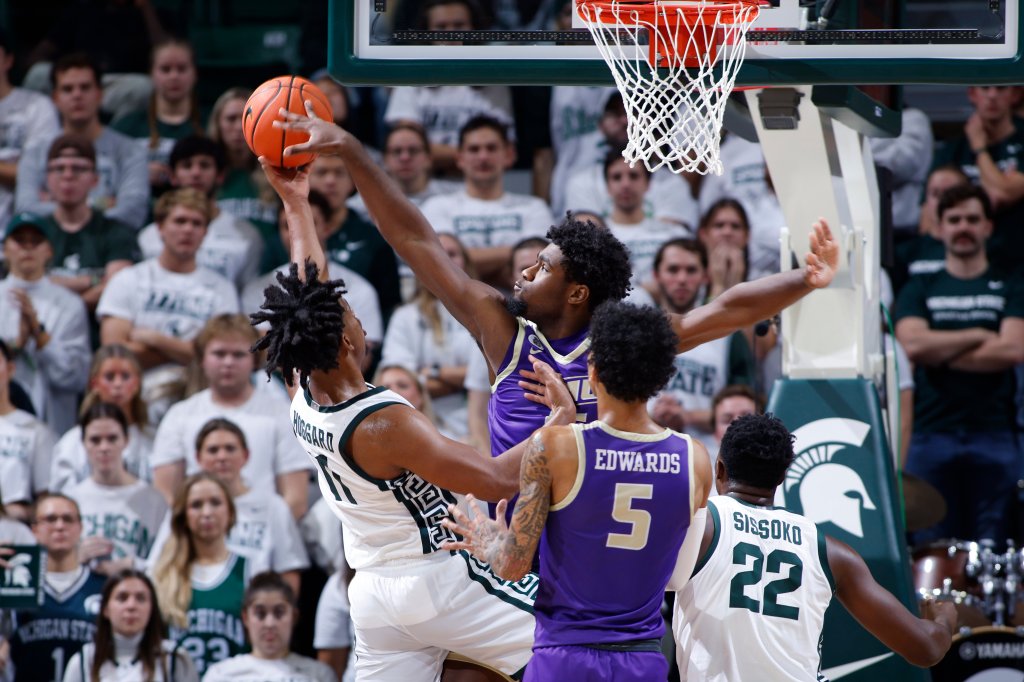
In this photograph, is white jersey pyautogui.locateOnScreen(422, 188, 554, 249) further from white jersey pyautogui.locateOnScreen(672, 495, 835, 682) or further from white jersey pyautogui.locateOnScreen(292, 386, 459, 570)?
white jersey pyautogui.locateOnScreen(672, 495, 835, 682)

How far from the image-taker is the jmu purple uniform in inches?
166

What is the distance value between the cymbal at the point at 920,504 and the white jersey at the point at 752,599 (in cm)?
293

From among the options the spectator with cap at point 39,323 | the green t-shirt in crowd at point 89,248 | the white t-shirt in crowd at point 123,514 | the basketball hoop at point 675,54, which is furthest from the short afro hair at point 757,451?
the green t-shirt in crowd at point 89,248

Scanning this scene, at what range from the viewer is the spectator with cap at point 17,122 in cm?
1048

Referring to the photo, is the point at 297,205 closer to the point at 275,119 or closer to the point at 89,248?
the point at 275,119

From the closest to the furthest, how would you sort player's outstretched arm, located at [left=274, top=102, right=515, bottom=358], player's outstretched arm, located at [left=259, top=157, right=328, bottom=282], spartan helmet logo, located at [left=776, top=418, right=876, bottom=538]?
player's outstretched arm, located at [left=274, top=102, right=515, bottom=358]
player's outstretched arm, located at [left=259, top=157, right=328, bottom=282]
spartan helmet logo, located at [left=776, top=418, right=876, bottom=538]

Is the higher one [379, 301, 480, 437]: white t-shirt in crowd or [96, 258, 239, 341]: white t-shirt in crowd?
[96, 258, 239, 341]: white t-shirt in crowd

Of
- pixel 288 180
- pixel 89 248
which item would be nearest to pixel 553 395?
pixel 288 180

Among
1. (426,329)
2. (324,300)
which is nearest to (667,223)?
(426,329)

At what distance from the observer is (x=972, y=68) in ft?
17.4

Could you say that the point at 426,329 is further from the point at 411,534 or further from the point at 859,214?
the point at 411,534

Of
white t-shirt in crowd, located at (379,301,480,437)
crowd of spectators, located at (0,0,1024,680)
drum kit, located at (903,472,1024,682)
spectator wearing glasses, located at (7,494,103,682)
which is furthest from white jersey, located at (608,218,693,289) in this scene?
spectator wearing glasses, located at (7,494,103,682)

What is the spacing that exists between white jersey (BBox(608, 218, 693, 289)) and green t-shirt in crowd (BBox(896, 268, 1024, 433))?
4.86ft

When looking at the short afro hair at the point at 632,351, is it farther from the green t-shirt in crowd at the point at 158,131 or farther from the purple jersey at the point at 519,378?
the green t-shirt in crowd at the point at 158,131
